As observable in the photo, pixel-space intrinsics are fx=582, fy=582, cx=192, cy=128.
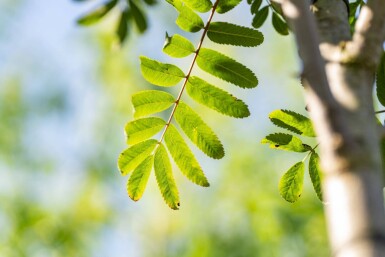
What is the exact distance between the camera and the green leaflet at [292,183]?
1581 millimetres

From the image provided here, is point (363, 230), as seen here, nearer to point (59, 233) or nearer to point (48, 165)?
point (59, 233)

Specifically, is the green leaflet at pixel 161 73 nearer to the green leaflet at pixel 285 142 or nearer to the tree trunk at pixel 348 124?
the green leaflet at pixel 285 142

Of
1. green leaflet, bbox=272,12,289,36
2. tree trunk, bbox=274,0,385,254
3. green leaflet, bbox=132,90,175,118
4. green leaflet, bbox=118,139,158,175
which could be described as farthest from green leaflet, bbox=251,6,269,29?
tree trunk, bbox=274,0,385,254

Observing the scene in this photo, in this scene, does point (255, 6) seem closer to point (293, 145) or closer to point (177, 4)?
point (177, 4)

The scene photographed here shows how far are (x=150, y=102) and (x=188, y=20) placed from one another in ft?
0.82

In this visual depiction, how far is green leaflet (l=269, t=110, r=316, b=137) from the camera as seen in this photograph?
59.5 inches

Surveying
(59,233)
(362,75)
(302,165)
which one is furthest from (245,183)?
(362,75)

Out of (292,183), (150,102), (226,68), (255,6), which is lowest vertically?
(292,183)

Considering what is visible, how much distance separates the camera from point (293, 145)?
1.54 m

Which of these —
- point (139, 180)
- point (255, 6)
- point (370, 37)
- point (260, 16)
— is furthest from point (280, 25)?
point (370, 37)

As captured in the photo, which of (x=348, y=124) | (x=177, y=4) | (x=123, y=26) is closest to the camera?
(x=348, y=124)

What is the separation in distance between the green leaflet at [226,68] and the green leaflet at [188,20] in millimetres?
63

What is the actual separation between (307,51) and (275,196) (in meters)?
7.67

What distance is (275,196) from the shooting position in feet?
27.2
